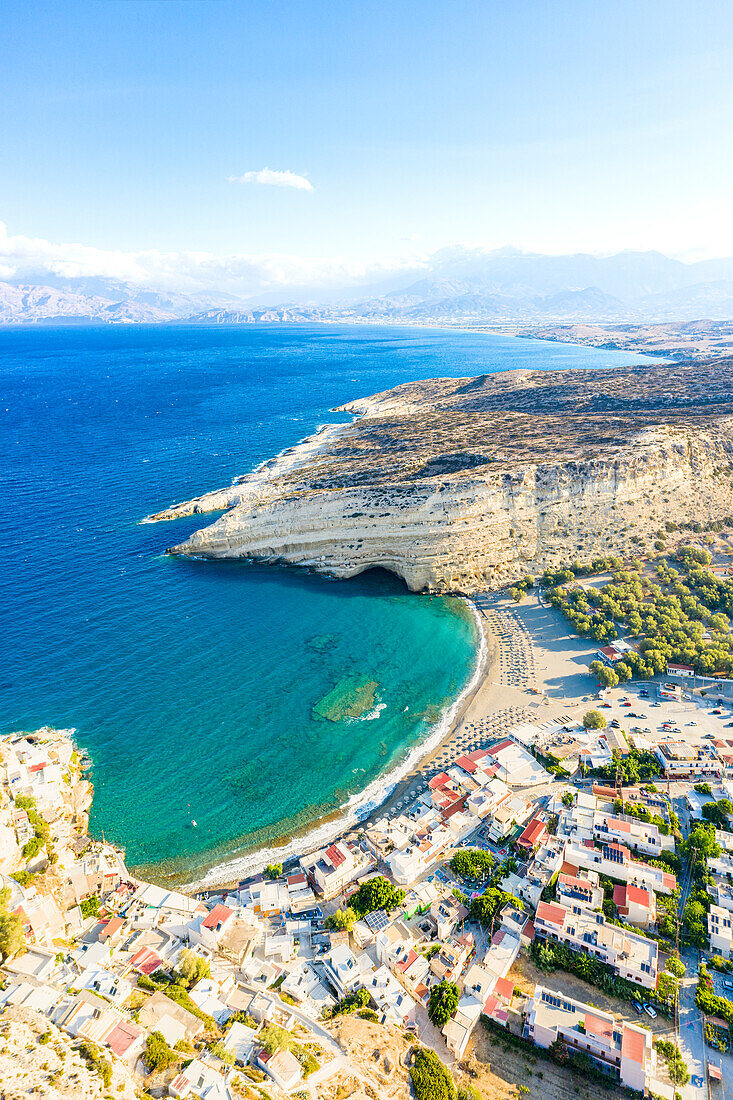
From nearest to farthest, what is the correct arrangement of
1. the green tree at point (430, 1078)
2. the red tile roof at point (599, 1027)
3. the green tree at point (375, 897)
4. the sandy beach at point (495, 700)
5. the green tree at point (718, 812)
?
the green tree at point (430, 1078)
the red tile roof at point (599, 1027)
the green tree at point (375, 897)
the green tree at point (718, 812)
the sandy beach at point (495, 700)

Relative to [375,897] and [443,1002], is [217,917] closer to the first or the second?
[375,897]

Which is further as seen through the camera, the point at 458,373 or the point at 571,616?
the point at 458,373

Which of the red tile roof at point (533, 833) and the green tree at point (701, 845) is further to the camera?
the red tile roof at point (533, 833)

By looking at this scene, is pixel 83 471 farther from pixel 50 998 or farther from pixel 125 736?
pixel 50 998

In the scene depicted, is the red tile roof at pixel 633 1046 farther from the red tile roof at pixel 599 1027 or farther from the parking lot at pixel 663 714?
the parking lot at pixel 663 714

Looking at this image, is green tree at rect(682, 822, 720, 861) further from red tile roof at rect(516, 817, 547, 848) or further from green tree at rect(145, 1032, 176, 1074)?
green tree at rect(145, 1032, 176, 1074)

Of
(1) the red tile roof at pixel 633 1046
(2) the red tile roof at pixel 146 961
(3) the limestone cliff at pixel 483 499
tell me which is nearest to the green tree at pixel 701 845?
(1) the red tile roof at pixel 633 1046

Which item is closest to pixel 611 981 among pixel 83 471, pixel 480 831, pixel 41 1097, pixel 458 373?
pixel 480 831
